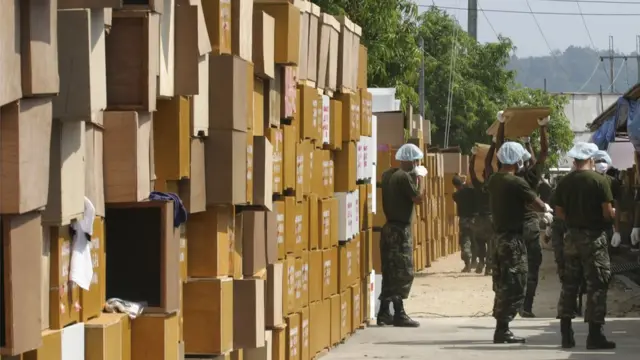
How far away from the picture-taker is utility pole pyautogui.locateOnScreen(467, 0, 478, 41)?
5591 cm

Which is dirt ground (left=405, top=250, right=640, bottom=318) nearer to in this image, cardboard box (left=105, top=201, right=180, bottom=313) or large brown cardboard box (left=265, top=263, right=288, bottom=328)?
large brown cardboard box (left=265, top=263, right=288, bottom=328)

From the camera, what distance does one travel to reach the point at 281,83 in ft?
35.7

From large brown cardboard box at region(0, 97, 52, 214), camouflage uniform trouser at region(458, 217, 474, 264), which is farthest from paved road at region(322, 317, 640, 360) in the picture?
camouflage uniform trouser at region(458, 217, 474, 264)

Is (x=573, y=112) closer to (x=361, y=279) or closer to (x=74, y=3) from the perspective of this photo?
(x=361, y=279)

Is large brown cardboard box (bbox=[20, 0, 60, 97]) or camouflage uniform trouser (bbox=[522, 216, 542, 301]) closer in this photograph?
large brown cardboard box (bbox=[20, 0, 60, 97])

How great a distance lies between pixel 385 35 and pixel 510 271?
1394cm

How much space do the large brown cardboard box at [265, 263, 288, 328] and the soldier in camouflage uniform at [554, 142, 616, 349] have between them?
402cm

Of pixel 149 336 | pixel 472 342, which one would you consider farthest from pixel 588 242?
pixel 149 336

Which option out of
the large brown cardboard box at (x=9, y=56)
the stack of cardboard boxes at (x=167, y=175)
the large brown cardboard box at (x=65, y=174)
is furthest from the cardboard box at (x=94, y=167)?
the large brown cardboard box at (x=9, y=56)

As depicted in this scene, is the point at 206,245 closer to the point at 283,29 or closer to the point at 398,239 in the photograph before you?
the point at 283,29

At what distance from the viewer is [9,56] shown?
5191 millimetres

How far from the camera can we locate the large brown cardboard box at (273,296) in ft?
34.1

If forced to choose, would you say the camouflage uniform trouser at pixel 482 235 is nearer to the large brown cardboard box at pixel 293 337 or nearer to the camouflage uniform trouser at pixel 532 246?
the camouflage uniform trouser at pixel 532 246

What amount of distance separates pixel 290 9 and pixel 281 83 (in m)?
0.57
